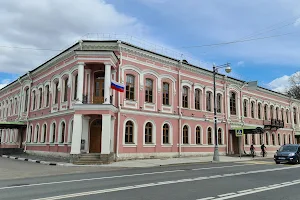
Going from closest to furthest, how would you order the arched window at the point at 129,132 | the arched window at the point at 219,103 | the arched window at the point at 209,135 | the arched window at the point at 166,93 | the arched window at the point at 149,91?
the arched window at the point at 129,132 < the arched window at the point at 149,91 < the arched window at the point at 166,93 < the arched window at the point at 209,135 < the arched window at the point at 219,103

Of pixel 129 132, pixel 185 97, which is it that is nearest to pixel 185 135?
pixel 185 97

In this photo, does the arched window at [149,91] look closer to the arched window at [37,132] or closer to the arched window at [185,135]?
the arched window at [185,135]

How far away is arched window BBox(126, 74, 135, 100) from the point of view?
75.6 feet

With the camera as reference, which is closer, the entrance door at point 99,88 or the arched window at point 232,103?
the entrance door at point 99,88

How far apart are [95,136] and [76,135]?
9.43 feet

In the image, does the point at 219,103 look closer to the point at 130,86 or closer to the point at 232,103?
the point at 232,103

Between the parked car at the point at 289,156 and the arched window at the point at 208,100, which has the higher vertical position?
the arched window at the point at 208,100

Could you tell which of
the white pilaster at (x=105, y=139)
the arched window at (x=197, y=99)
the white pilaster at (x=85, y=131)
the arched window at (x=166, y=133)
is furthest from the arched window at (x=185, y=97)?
the white pilaster at (x=105, y=139)

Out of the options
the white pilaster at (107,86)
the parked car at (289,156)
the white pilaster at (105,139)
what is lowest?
the parked car at (289,156)

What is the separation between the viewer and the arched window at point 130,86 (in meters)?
23.0

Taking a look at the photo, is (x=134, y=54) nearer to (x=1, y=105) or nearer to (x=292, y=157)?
(x=292, y=157)

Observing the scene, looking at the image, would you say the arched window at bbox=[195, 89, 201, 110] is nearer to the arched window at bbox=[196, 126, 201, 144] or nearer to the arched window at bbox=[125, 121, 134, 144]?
the arched window at bbox=[196, 126, 201, 144]

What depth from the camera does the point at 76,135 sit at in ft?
63.7

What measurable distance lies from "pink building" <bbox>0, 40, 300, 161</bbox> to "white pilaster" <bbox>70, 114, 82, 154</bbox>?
0.03 m
